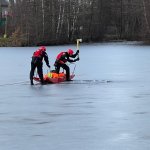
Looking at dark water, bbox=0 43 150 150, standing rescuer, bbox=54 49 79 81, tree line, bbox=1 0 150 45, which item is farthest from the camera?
tree line, bbox=1 0 150 45

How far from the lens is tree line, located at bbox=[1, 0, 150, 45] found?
87.0 m

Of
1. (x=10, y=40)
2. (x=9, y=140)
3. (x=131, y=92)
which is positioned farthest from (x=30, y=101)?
(x=10, y=40)

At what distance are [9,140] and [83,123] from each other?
2333mm

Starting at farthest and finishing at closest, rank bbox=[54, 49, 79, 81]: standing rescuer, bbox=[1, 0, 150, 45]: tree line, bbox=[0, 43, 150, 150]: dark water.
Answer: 1. bbox=[1, 0, 150, 45]: tree line
2. bbox=[54, 49, 79, 81]: standing rescuer
3. bbox=[0, 43, 150, 150]: dark water

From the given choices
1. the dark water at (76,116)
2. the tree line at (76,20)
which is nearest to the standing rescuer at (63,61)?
the dark water at (76,116)

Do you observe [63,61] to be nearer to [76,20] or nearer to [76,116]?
[76,116]

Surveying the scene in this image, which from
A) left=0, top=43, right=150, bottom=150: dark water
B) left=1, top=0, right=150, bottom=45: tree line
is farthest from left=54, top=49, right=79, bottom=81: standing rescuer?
left=1, top=0, right=150, bottom=45: tree line

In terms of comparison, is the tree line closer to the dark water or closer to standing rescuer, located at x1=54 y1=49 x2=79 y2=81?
standing rescuer, located at x1=54 y1=49 x2=79 y2=81

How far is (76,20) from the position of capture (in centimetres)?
9369

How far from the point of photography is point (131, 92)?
Result: 19.5 meters

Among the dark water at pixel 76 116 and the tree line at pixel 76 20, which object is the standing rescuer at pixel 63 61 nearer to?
the dark water at pixel 76 116

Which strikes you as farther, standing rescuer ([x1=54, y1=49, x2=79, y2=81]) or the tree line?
the tree line

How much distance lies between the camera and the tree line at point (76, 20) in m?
87.0

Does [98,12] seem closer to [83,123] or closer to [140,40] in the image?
[140,40]
